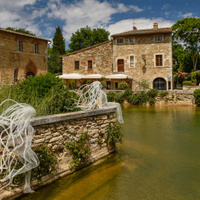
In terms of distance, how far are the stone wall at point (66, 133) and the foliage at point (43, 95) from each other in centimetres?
75

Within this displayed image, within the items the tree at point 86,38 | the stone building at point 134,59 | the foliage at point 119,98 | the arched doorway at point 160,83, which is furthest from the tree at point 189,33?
the foliage at point 119,98

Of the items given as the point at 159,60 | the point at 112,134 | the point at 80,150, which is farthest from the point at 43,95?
the point at 159,60

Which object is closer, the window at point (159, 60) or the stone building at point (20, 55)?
the stone building at point (20, 55)

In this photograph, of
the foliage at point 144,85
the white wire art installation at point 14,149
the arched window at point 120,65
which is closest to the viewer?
the white wire art installation at point 14,149

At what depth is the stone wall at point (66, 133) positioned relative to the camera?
170 inches

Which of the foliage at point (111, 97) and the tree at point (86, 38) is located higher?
the tree at point (86, 38)

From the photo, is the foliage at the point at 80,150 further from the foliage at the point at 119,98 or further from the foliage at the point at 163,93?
the foliage at the point at 163,93

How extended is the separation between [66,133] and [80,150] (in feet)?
2.10

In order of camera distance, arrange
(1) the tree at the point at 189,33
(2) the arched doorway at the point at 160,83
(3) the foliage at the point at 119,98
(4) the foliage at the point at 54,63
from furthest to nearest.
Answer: (4) the foliage at the point at 54,63 → (1) the tree at the point at 189,33 → (2) the arched doorway at the point at 160,83 → (3) the foliage at the point at 119,98

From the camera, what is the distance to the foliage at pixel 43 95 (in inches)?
226

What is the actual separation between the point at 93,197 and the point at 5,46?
19.6 m

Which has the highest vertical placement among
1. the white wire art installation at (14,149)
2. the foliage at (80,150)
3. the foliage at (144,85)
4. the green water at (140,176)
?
the foliage at (144,85)

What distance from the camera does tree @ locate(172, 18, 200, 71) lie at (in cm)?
2939

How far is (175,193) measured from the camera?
4324mm
